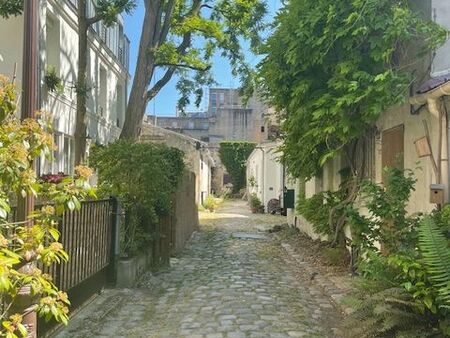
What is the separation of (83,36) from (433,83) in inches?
349

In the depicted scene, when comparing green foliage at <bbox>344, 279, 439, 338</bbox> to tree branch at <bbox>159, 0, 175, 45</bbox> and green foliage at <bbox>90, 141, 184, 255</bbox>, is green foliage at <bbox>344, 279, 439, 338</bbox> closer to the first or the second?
green foliage at <bbox>90, 141, 184, 255</bbox>

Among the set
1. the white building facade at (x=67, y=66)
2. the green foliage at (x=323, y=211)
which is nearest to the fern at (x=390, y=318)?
the white building facade at (x=67, y=66)

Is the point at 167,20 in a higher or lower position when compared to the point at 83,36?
higher

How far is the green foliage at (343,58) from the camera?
6.34 meters

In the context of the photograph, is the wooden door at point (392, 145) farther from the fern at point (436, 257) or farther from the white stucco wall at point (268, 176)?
the white stucco wall at point (268, 176)

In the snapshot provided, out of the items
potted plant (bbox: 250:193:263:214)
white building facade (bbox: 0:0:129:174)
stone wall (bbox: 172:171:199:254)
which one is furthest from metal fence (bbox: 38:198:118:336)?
potted plant (bbox: 250:193:263:214)

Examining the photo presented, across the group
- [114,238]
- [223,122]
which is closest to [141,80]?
[114,238]

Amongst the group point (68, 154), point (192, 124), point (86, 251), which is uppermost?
point (192, 124)

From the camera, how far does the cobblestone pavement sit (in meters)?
5.72

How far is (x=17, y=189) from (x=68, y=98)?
11101 millimetres

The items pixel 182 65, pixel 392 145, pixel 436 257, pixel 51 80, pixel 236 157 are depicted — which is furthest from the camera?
pixel 236 157

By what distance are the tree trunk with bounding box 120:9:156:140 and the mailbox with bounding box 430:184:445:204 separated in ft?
27.8

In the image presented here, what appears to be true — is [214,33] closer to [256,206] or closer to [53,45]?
[53,45]

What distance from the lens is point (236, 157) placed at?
4512 centimetres
